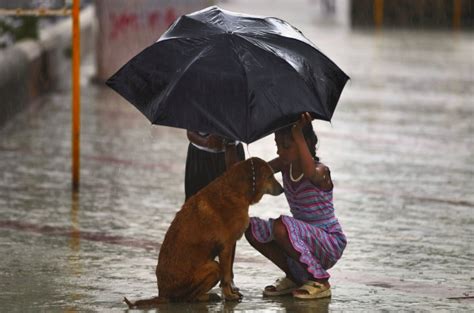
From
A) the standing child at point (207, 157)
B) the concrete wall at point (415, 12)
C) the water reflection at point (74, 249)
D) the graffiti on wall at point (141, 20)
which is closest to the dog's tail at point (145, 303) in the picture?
the water reflection at point (74, 249)

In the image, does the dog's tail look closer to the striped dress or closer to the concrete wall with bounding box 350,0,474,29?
the striped dress

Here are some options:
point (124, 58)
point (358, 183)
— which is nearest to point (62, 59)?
point (124, 58)

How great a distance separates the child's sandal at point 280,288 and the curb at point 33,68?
631 cm

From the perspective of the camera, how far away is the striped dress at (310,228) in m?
6.62

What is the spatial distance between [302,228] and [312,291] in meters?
0.32

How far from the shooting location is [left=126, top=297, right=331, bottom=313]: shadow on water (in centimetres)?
640

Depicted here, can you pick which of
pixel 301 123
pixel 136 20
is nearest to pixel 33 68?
pixel 136 20

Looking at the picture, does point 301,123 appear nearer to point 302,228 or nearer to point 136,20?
point 302,228

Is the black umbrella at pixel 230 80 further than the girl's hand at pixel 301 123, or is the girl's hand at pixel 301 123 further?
the girl's hand at pixel 301 123

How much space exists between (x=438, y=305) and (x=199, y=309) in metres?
1.20

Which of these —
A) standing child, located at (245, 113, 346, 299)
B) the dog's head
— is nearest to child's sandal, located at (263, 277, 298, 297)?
standing child, located at (245, 113, 346, 299)

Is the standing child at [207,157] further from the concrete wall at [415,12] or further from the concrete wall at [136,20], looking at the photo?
the concrete wall at [415,12]

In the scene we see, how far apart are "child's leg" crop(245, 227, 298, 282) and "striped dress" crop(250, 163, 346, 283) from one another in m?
0.05

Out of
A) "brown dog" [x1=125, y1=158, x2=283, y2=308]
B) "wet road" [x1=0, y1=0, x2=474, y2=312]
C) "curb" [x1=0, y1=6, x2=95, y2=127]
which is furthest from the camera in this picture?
"curb" [x1=0, y1=6, x2=95, y2=127]
